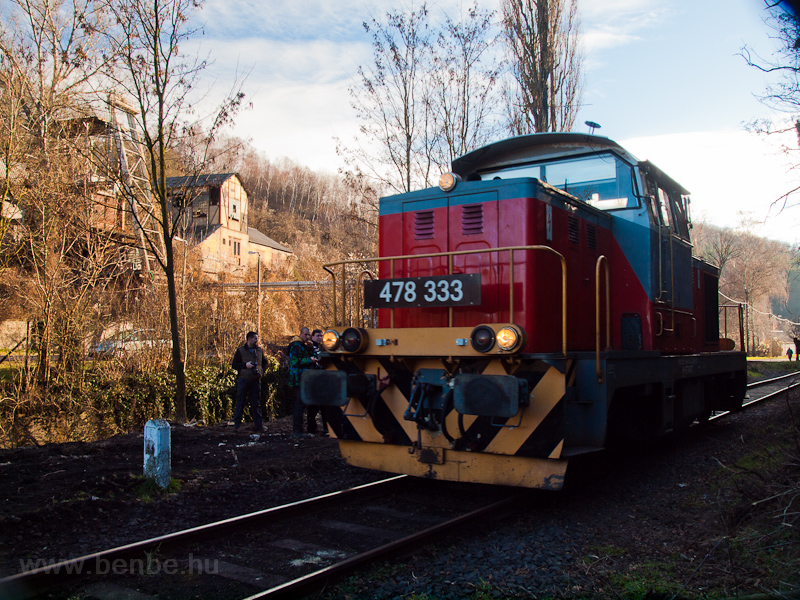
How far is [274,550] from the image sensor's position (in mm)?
3996

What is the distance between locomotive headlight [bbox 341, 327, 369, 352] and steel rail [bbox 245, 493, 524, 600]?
1640 mm

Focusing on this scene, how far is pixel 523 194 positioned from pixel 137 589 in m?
4.04

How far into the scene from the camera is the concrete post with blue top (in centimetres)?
558

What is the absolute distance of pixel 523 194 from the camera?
16.8 feet

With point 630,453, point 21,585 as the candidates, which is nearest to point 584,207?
point 630,453

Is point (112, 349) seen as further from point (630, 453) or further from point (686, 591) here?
point (686, 591)

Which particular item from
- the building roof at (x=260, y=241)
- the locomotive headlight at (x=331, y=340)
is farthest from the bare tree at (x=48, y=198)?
the building roof at (x=260, y=241)

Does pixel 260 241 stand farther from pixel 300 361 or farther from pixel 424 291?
pixel 424 291

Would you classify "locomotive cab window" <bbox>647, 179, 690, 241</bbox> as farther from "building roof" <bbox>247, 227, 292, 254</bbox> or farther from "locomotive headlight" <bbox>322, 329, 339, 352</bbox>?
"building roof" <bbox>247, 227, 292, 254</bbox>

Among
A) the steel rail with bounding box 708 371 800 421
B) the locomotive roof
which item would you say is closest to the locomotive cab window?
the locomotive roof

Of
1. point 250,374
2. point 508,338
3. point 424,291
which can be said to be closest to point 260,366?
point 250,374

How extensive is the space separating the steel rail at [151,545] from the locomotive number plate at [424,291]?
1.74 metres

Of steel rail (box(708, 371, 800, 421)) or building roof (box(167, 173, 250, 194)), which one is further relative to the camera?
steel rail (box(708, 371, 800, 421))

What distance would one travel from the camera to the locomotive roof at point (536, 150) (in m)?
6.36
